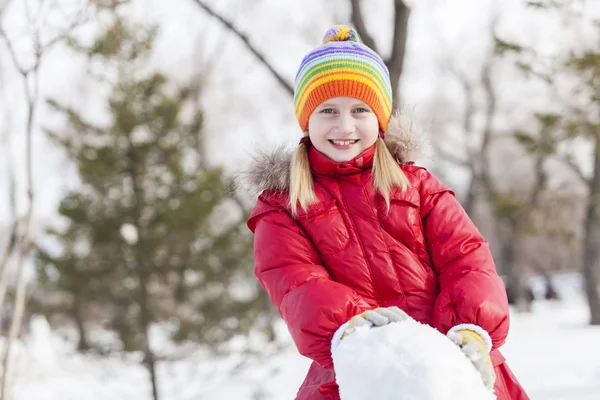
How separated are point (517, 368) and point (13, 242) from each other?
20.2ft

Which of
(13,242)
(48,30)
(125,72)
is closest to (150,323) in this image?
(125,72)

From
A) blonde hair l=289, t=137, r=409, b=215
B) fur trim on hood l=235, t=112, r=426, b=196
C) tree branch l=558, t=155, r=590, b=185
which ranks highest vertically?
tree branch l=558, t=155, r=590, b=185

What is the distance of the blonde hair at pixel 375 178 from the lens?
1987mm

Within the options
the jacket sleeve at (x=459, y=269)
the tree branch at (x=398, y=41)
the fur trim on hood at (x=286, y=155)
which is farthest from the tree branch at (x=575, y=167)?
the jacket sleeve at (x=459, y=269)

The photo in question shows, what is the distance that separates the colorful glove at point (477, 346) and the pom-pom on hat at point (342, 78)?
2.80 ft

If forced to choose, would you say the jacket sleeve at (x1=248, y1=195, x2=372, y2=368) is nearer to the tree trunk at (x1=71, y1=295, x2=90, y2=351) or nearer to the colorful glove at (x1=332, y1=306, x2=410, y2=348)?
the colorful glove at (x1=332, y1=306, x2=410, y2=348)

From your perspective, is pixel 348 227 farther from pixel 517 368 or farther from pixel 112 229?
pixel 517 368

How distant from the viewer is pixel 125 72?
23.5 feet

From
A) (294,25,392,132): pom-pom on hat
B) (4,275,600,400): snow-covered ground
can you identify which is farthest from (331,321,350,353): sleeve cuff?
(4,275,600,400): snow-covered ground

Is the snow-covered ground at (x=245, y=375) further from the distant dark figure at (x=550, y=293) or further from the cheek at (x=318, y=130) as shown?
the distant dark figure at (x=550, y=293)

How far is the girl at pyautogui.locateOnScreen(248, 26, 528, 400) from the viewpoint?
1.74 meters

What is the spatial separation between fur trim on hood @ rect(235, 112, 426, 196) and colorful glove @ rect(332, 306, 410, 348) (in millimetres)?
667

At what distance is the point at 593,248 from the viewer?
42.7 feet

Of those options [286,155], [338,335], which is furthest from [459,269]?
[286,155]
